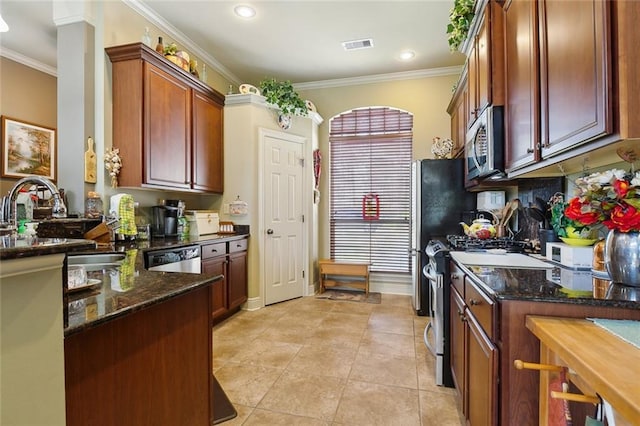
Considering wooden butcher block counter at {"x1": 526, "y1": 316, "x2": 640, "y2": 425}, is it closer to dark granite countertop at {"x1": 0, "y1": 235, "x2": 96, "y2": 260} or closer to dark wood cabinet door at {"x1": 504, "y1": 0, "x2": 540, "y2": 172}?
dark wood cabinet door at {"x1": 504, "y1": 0, "x2": 540, "y2": 172}

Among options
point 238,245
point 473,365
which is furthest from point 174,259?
point 473,365

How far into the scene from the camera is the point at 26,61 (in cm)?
371

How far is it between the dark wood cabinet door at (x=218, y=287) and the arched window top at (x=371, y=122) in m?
2.57

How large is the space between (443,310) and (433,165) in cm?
188

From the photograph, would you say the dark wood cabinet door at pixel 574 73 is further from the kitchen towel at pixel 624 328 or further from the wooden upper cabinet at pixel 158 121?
the wooden upper cabinet at pixel 158 121

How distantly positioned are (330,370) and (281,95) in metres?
3.12

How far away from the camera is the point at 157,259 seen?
99.2 inches

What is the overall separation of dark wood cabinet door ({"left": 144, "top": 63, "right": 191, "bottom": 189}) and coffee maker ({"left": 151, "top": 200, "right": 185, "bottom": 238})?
0.30 m

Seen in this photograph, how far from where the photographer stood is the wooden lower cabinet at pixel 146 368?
34.8 inches

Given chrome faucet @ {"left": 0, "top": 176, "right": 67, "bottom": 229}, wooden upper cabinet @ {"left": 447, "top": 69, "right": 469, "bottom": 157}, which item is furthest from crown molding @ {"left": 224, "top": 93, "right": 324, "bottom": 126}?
chrome faucet @ {"left": 0, "top": 176, "right": 67, "bottom": 229}

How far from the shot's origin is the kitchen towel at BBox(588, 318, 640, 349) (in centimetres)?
83

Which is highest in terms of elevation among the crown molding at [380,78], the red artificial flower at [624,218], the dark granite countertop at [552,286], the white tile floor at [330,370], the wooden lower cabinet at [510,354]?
the crown molding at [380,78]

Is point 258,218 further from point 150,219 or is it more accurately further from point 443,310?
point 443,310

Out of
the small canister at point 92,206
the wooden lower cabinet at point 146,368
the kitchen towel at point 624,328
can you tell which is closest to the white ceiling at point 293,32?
the small canister at point 92,206
